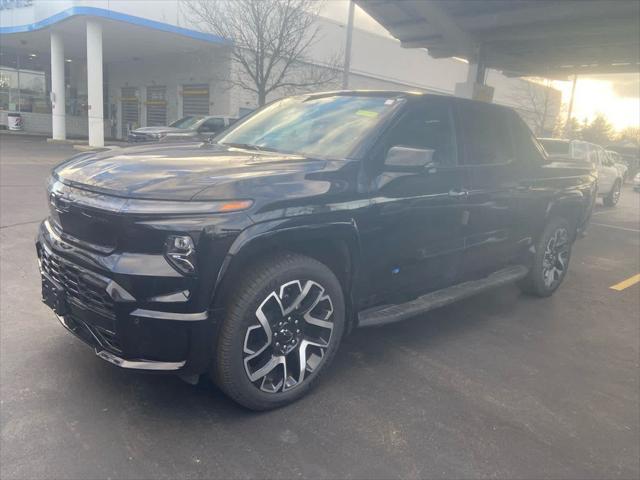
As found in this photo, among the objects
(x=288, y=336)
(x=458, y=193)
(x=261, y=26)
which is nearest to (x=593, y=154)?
(x=261, y=26)

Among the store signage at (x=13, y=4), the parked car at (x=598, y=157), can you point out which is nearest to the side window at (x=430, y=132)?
the parked car at (x=598, y=157)

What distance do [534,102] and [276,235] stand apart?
1698 inches

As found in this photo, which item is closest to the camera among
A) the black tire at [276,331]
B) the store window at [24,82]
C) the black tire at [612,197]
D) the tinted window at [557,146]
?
the black tire at [276,331]

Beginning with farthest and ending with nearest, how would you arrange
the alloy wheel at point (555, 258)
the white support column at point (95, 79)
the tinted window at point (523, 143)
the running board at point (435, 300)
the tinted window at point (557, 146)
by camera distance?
the white support column at point (95, 79)
the tinted window at point (557, 146)
the alloy wheel at point (555, 258)
the tinted window at point (523, 143)
the running board at point (435, 300)

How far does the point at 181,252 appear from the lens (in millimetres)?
2576

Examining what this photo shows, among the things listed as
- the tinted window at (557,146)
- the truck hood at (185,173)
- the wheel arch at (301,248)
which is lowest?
the wheel arch at (301,248)

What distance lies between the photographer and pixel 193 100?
26609mm

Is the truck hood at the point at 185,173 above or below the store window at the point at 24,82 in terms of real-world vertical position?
below

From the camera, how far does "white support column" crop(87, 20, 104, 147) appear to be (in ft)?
69.7

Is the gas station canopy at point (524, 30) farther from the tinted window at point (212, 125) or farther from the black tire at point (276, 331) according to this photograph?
the black tire at point (276, 331)

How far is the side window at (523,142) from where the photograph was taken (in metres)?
5.02

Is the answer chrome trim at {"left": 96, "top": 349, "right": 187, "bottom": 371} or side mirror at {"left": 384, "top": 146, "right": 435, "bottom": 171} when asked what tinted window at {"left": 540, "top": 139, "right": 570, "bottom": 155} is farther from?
chrome trim at {"left": 96, "top": 349, "right": 187, "bottom": 371}

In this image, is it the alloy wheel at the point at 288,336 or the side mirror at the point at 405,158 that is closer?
the alloy wheel at the point at 288,336

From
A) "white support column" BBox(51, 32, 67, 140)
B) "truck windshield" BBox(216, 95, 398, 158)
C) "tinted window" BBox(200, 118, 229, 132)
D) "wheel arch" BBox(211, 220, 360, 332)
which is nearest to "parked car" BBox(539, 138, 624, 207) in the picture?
"truck windshield" BBox(216, 95, 398, 158)
